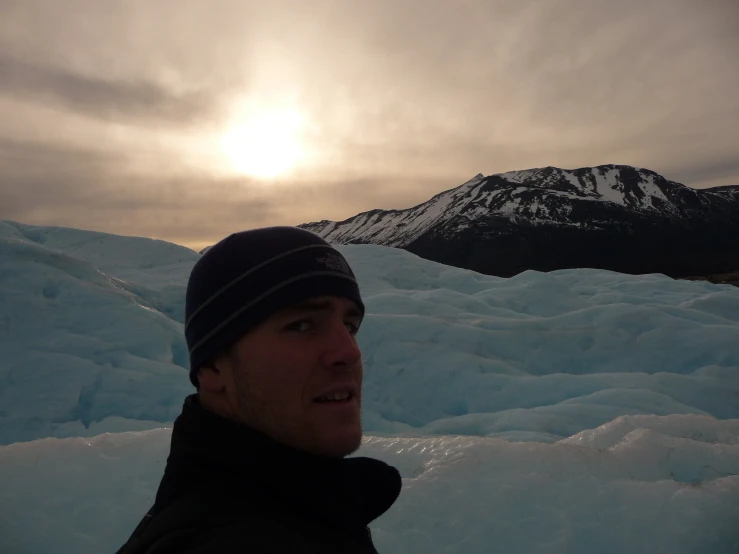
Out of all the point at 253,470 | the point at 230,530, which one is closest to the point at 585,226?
the point at 253,470

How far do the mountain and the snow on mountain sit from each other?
316 millimetres

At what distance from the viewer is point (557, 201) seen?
465 ft

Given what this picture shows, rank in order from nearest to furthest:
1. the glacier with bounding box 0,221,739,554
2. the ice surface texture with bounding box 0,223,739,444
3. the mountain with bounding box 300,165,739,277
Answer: the glacier with bounding box 0,221,739,554
the ice surface texture with bounding box 0,223,739,444
the mountain with bounding box 300,165,739,277

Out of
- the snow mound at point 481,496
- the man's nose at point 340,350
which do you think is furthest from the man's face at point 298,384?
the snow mound at point 481,496

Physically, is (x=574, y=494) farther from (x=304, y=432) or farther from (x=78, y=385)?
(x=78, y=385)

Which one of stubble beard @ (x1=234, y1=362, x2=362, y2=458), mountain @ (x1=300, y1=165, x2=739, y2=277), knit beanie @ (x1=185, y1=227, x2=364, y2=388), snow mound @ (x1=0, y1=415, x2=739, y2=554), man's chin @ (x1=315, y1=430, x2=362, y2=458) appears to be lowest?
snow mound @ (x1=0, y1=415, x2=739, y2=554)

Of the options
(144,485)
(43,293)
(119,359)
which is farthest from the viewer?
(43,293)

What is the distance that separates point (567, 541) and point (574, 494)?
1.34 ft

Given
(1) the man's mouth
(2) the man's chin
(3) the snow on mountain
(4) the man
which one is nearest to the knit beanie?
(4) the man

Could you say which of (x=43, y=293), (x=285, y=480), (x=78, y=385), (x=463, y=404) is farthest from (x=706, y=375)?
(x=43, y=293)

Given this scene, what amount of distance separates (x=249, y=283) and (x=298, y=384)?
1.11 ft

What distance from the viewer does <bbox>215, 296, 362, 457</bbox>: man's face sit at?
52.1 inches

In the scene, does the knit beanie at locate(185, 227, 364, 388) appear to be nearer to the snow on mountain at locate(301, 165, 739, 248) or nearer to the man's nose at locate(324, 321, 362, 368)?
the man's nose at locate(324, 321, 362, 368)

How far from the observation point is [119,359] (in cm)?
938
